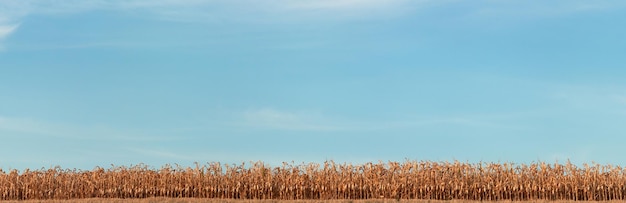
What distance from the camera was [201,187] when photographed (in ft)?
94.5

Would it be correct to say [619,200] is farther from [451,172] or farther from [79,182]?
[79,182]

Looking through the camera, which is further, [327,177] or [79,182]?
[79,182]

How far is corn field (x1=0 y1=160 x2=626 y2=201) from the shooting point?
27.7 m

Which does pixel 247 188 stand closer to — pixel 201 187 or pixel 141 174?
pixel 201 187

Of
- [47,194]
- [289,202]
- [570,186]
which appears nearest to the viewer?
[289,202]

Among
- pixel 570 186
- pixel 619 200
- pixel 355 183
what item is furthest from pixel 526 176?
pixel 355 183

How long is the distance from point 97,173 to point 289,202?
32.8 feet

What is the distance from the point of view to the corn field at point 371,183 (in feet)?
90.9

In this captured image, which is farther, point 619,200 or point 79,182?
point 79,182

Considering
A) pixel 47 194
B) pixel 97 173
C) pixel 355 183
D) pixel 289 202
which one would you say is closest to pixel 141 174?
pixel 97 173

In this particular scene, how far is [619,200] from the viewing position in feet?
86.9

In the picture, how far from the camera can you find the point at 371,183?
27.9 metres

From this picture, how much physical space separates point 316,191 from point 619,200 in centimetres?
1234

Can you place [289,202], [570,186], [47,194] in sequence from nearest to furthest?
[289,202] < [570,186] < [47,194]
